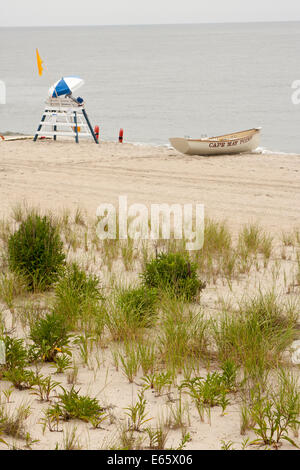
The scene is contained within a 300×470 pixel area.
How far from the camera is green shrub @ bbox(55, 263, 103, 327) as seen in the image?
4.76 metres

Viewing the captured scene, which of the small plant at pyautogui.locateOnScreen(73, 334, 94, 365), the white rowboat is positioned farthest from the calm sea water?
the small plant at pyautogui.locateOnScreen(73, 334, 94, 365)

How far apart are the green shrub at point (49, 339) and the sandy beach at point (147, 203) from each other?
0.42 ft

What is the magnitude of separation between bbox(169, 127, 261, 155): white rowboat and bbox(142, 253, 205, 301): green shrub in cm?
1107

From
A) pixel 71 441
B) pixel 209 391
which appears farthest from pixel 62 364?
pixel 209 391

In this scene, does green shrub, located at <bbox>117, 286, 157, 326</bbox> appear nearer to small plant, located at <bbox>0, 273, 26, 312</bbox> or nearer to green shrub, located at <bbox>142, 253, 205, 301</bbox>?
green shrub, located at <bbox>142, 253, 205, 301</bbox>

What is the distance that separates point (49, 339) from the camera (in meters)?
4.17

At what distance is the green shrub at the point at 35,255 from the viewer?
18.4 ft

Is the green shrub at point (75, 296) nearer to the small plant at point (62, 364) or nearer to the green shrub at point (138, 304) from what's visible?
the green shrub at point (138, 304)

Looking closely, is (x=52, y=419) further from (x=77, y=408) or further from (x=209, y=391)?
(x=209, y=391)

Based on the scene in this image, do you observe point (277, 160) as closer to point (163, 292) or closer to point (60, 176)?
point (60, 176)

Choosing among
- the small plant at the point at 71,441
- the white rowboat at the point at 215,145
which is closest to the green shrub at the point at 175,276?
the small plant at the point at 71,441

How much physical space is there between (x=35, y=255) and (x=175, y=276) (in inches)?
53.2

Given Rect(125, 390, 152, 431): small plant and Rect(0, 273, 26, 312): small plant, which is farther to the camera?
Rect(0, 273, 26, 312): small plant

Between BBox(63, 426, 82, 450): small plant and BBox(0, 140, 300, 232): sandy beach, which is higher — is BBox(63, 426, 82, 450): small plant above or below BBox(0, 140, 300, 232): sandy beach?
below
